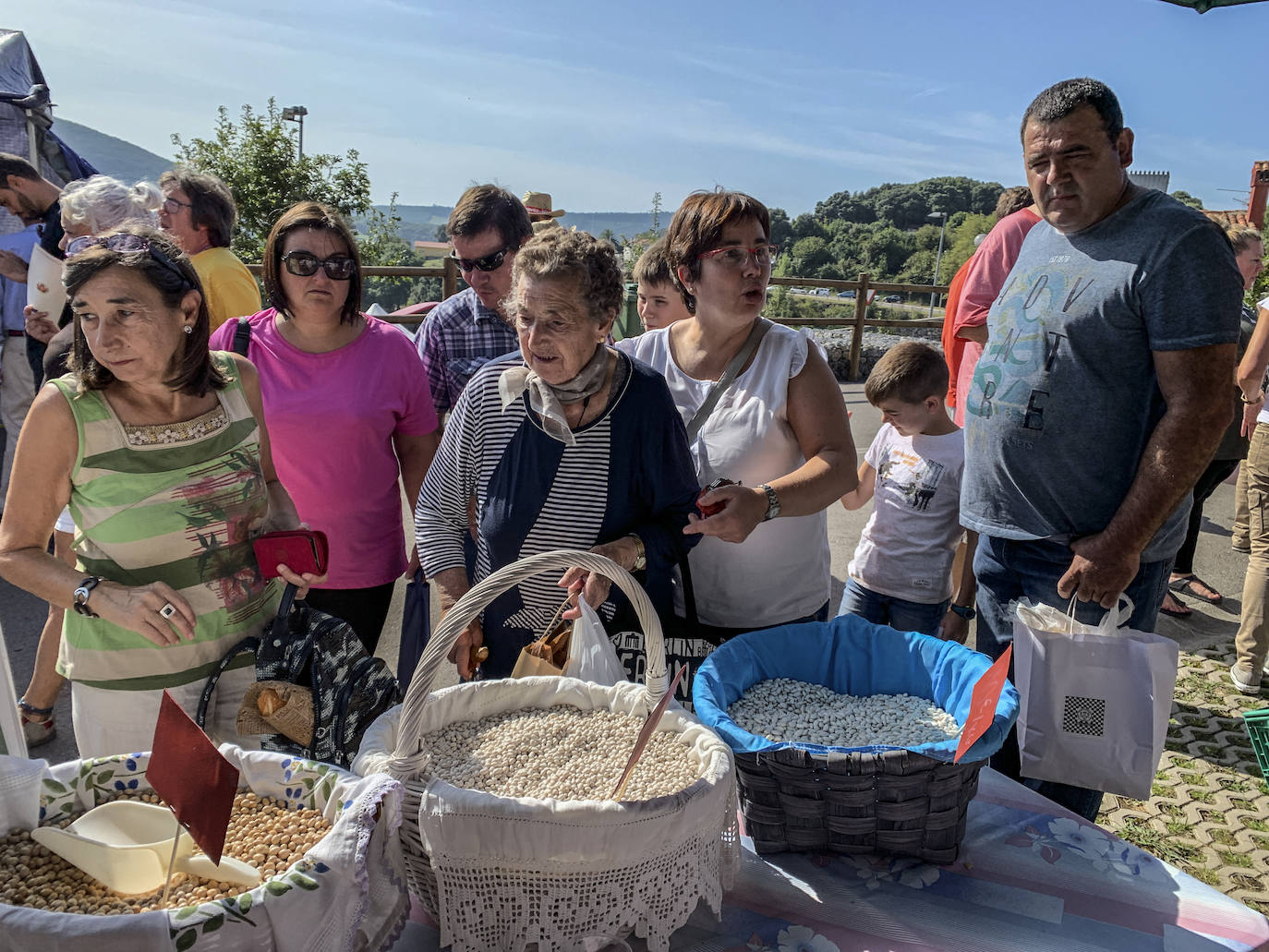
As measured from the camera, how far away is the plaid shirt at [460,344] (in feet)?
8.87

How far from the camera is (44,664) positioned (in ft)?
9.36

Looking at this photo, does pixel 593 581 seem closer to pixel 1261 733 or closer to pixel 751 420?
pixel 751 420

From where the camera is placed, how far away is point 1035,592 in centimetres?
196

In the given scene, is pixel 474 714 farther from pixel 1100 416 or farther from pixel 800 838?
pixel 1100 416

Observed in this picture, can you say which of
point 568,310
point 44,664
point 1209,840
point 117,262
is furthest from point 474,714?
point 1209,840

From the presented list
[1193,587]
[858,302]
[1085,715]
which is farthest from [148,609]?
[858,302]

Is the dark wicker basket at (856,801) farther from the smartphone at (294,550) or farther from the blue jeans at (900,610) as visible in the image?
the blue jeans at (900,610)

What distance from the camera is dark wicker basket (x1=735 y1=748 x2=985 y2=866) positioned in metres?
1.21

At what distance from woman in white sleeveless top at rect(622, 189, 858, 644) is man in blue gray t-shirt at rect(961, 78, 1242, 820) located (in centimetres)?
38

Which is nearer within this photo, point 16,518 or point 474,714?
point 474,714

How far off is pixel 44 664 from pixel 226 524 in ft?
5.75

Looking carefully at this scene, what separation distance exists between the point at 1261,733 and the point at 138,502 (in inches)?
105

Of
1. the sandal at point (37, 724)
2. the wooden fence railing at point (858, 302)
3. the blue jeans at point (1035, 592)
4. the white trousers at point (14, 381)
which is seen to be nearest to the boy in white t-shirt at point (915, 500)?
the blue jeans at point (1035, 592)

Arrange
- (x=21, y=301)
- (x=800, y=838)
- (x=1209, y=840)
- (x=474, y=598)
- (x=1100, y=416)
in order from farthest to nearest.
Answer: (x=21, y=301)
(x=1209, y=840)
(x=1100, y=416)
(x=800, y=838)
(x=474, y=598)
